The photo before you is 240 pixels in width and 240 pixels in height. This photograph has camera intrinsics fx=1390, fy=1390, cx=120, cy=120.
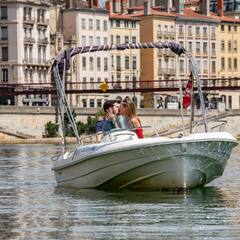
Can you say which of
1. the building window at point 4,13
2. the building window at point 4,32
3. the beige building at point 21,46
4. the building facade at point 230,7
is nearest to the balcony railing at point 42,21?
the beige building at point 21,46

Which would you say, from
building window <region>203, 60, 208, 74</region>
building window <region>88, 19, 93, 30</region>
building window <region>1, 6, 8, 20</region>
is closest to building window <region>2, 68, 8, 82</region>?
building window <region>1, 6, 8, 20</region>

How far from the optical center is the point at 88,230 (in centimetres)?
2134

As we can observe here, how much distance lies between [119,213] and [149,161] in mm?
3742

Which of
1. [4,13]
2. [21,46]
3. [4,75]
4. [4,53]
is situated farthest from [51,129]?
[4,13]

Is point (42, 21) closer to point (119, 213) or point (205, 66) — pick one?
point (205, 66)

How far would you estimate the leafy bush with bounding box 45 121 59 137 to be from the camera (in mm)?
105812

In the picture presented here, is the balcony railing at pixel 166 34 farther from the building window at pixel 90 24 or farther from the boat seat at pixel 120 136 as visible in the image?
the boat seat at pixel 120 136

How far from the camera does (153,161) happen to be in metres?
27.6

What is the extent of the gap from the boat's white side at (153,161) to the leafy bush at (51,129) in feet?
252

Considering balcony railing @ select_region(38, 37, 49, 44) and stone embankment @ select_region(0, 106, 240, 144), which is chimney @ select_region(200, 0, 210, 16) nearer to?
balcony railing @ select_region(38, 37, 49, 44)

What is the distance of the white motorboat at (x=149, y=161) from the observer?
27.4m

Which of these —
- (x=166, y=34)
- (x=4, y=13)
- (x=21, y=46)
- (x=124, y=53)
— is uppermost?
(x=4, y=13)

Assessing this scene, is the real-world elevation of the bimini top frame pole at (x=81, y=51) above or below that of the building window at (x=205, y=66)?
above

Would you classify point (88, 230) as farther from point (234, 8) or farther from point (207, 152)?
point (234, 8)
